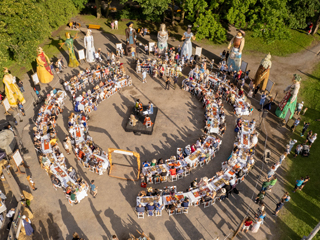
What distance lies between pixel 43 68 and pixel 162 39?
1425 cm

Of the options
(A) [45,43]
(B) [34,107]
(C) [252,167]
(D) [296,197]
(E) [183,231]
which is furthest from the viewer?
(A) [45,43]

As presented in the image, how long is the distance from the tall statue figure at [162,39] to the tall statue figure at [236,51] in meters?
8.00

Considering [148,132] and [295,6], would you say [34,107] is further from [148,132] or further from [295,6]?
[295,6]

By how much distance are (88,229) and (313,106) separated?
24870 millimetres

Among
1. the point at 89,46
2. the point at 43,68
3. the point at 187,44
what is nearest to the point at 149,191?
the point at 43,68

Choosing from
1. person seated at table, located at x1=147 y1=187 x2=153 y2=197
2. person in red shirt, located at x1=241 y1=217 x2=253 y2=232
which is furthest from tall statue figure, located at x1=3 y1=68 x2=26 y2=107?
person in red shirt, located at x1=241 y1=217 x2=253 y2=232

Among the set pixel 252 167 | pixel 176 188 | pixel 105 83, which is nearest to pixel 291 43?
pixel 252 167

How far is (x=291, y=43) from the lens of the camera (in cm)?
3841

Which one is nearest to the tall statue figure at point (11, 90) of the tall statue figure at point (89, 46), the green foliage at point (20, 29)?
the green foliage at point (20, 29)

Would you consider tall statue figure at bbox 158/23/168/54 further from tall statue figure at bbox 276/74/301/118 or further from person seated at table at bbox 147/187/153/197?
person seated at table at bbox 147/187/153/197

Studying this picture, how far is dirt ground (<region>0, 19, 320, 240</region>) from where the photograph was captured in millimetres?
17953

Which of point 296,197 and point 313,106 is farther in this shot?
point 313,106

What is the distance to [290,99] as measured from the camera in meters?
24.9

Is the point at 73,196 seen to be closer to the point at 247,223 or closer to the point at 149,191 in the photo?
the point at 149,191
